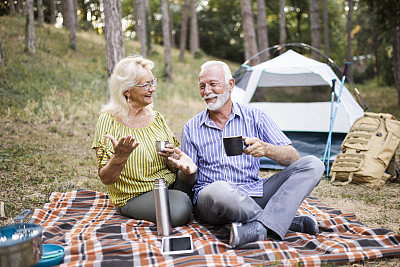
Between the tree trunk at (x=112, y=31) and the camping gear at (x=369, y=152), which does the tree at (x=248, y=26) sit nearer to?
the tree trunk at (x=112, y=31)

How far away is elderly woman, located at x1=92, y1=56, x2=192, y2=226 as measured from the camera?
2742 millimetres

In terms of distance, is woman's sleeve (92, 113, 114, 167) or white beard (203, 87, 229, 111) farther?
white beard (203, 87, 229, 111)

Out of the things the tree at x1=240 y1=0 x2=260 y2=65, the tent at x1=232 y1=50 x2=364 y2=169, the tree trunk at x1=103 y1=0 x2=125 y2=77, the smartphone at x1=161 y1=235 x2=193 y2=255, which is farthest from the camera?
the tree at x1=240 y1=0 x2=260 y2=65

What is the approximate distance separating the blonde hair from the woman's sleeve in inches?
5.1

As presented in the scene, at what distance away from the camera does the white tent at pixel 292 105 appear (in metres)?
5.76

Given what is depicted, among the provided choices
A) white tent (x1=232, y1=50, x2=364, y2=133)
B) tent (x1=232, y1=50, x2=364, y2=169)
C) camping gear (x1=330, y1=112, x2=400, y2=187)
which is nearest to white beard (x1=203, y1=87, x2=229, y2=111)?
camping gear (x1=330, y1=112, x2=400, y2=187)

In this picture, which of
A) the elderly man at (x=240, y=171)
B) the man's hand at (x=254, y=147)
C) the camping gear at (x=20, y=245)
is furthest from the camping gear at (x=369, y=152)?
the camping gear at (x=20, y=245)

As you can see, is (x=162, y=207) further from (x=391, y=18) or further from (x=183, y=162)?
(x=391, y=18)

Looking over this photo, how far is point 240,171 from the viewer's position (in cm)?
272

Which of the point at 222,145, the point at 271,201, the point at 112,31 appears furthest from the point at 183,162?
the point at 112,31

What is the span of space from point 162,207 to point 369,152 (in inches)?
111

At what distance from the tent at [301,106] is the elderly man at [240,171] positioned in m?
2.27

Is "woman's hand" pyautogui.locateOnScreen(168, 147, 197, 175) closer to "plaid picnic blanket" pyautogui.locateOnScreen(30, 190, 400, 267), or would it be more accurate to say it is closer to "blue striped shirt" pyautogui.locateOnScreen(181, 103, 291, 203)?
"blue striped shirt" pyautogui.locateOnScreen(181, 103, 291, 203)

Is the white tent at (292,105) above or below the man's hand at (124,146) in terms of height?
above
